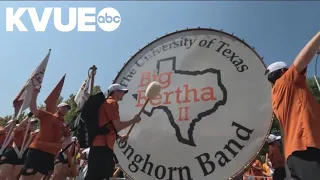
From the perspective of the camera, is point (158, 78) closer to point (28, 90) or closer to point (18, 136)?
point (28, 90)

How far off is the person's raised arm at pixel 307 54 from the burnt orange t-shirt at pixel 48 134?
3259 mm

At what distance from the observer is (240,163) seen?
13.3 feet

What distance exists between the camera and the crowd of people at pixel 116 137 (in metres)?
2.14

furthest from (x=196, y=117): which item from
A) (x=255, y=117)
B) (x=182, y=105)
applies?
(x=255, y=117)

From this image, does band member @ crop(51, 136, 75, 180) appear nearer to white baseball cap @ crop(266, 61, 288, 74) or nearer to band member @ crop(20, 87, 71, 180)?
band member @ crop(20, 87, 71, 180)

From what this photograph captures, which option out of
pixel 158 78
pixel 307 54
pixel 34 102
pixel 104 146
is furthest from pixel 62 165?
pixel 307 54

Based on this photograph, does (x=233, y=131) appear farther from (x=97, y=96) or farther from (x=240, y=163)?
(x=97, y=96)

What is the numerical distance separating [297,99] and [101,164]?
207 centimetres

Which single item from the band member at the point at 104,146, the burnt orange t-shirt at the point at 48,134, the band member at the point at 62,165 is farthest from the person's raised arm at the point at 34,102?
the band member at the point at 62,165

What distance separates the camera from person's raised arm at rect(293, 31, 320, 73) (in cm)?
213

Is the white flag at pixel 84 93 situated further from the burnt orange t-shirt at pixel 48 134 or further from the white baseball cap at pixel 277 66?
the white baseball cap at pixel 277 66

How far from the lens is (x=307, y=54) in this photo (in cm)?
216

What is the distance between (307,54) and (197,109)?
7.76 ft

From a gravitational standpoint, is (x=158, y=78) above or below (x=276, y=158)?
above
